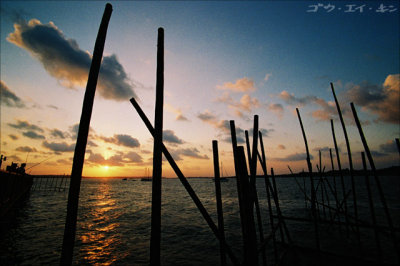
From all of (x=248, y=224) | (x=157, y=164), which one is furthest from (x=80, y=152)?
(x=248, y=224)

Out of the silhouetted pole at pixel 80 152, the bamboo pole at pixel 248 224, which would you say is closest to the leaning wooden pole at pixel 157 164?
the silhouetted pole at pixel 80 152

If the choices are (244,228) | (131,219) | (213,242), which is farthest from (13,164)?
(244,228)

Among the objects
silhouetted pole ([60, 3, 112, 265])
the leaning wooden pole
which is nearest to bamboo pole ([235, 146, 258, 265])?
the leaning wooden pole

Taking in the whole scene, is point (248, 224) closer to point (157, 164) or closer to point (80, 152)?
point (157, 164)

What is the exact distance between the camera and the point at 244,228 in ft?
12.4

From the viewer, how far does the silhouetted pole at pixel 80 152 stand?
2.71 metres

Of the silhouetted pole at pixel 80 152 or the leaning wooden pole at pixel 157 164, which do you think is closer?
the silhouetted pole at pixel 80 152

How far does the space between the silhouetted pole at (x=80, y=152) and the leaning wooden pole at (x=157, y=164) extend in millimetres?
1306

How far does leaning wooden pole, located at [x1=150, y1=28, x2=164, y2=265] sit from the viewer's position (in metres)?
3.57

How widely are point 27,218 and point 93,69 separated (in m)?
27.5

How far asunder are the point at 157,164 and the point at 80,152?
1.50 meters

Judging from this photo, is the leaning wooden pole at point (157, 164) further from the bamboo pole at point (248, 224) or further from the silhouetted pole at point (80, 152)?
the bamboo pole at point (248, 224)

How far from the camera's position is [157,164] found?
12.8ft

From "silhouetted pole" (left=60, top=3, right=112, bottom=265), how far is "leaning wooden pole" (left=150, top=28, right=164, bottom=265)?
51.4 inches
